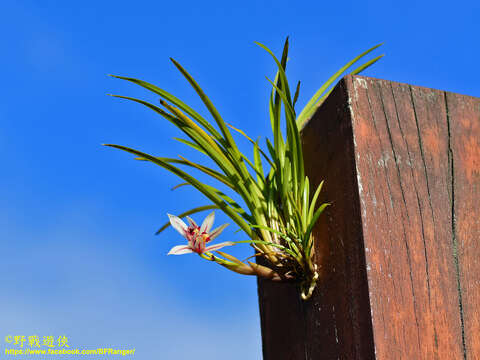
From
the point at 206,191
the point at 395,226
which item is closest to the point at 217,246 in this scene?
the point at 206,191

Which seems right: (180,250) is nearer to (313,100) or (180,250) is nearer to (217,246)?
(217,246)

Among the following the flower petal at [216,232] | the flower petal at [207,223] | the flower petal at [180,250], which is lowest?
the flower petal at [180,250]

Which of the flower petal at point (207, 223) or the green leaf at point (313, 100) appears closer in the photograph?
the flower petal at point (207, 223)

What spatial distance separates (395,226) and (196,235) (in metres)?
0.57

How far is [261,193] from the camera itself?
1.78 meters

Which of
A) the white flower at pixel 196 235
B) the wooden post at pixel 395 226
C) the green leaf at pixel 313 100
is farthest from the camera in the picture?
the green leaf at pixel 313 100

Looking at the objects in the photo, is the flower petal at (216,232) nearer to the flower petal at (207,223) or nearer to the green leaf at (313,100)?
the flower petal at (207,223)

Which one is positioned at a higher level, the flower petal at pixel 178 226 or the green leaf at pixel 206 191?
the green leaf at pixel 206 191

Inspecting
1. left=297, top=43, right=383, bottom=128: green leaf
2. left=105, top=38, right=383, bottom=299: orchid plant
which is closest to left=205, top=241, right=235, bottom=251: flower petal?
left=105, top=38, right=383, bottom=299: orchid plant

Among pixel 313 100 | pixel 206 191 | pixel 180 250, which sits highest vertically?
pixel 313 100

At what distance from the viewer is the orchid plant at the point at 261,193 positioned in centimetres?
164

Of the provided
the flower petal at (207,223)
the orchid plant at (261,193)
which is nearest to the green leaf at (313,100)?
the orchid plant at (261,193)

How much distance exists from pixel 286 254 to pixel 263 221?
5.0 inches

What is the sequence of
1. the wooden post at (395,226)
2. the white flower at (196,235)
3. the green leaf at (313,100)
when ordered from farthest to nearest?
the green leaf at (313,100), the white flower at (196,235), the wooden post at (395,226)
